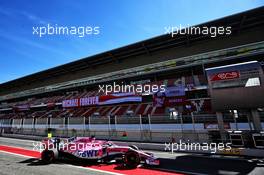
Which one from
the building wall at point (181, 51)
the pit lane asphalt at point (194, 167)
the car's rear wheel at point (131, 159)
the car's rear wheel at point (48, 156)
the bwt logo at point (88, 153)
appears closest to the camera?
the pit lane asphalt at point (194, 167)

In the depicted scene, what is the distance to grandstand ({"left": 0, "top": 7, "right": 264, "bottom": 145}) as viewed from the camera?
1947cm

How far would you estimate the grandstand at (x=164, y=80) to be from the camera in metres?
19.5

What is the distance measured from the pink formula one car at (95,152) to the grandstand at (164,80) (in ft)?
22.8

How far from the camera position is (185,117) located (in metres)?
20.6

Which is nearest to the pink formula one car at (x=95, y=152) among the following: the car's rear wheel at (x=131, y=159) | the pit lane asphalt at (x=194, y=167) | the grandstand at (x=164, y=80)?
the car's rear wheel at (x=131, y=159)

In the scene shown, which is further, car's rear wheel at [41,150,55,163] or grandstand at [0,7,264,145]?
grandstand at [0,7,264,145]

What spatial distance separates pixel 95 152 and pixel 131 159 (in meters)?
2.32

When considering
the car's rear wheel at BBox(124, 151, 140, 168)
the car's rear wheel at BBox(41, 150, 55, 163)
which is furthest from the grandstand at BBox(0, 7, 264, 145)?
the car's rear wheel at BBox(41, 150, 55, 163)

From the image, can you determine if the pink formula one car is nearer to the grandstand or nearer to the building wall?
the grandstand

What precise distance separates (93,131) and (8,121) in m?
31.5

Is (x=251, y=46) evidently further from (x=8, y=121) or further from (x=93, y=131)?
(x=8, y=121)

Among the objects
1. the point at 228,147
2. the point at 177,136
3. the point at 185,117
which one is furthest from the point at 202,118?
the point at 228,147

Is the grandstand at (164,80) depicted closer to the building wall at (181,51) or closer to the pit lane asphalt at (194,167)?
the building wall at (181,51)

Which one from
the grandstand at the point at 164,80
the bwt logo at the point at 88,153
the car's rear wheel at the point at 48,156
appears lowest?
the car's rear wheel at the point at 48,156
